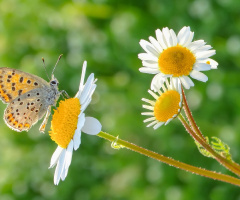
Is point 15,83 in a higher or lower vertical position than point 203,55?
higher

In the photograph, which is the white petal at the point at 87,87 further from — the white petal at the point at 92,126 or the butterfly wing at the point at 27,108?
the butterfly wing at the point at 27,108

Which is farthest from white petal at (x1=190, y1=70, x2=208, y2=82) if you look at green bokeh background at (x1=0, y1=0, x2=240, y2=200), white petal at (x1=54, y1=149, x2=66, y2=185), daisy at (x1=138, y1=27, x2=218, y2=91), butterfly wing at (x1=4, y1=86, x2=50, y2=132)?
green bokeh background at (x1=0, y1=0, x2=240, y2=200)

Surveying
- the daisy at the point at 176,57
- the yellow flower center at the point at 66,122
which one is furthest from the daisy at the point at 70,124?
the daisy at the point at 176,57

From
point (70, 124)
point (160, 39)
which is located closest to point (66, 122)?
point (70, 124)

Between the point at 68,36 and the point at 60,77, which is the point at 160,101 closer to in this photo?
the point at 60,77

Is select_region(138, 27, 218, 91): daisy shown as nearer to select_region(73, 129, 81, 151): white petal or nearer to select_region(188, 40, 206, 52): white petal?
select_region(188, 40, 206, 52): white petal

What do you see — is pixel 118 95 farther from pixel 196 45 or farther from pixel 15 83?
pixel 196 45
